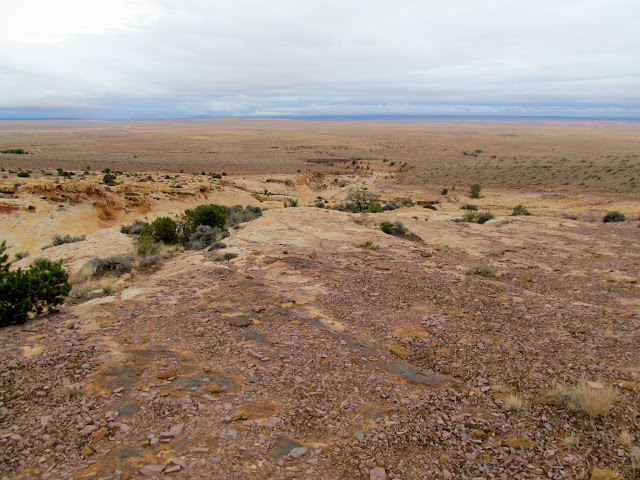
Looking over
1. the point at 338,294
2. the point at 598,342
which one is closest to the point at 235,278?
the point at 338,294

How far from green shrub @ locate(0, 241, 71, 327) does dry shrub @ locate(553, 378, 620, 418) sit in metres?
7.03

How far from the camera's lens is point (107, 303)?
643cm

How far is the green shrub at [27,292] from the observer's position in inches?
215

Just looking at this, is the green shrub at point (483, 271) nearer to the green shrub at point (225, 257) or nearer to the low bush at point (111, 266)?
the green shrub at point (225, 257)

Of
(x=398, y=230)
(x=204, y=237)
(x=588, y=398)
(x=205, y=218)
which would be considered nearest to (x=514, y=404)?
(x=588, y=398)

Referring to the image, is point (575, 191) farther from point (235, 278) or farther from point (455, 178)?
point (235, 278)

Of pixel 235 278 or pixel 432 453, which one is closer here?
pixel 432 453

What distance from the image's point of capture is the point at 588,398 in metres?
4.14

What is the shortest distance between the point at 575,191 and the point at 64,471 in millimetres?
34702

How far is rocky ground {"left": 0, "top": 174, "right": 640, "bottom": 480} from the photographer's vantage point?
3.46 metres

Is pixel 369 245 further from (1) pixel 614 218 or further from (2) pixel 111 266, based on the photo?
(1) pixel 614 218

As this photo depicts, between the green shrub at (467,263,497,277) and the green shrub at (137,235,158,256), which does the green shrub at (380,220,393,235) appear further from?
the green shrub at (137,235,158,256)

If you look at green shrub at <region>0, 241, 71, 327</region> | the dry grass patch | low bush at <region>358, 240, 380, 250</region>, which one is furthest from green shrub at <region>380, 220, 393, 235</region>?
the dry grass patch

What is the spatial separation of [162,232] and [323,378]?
31.4 feet
